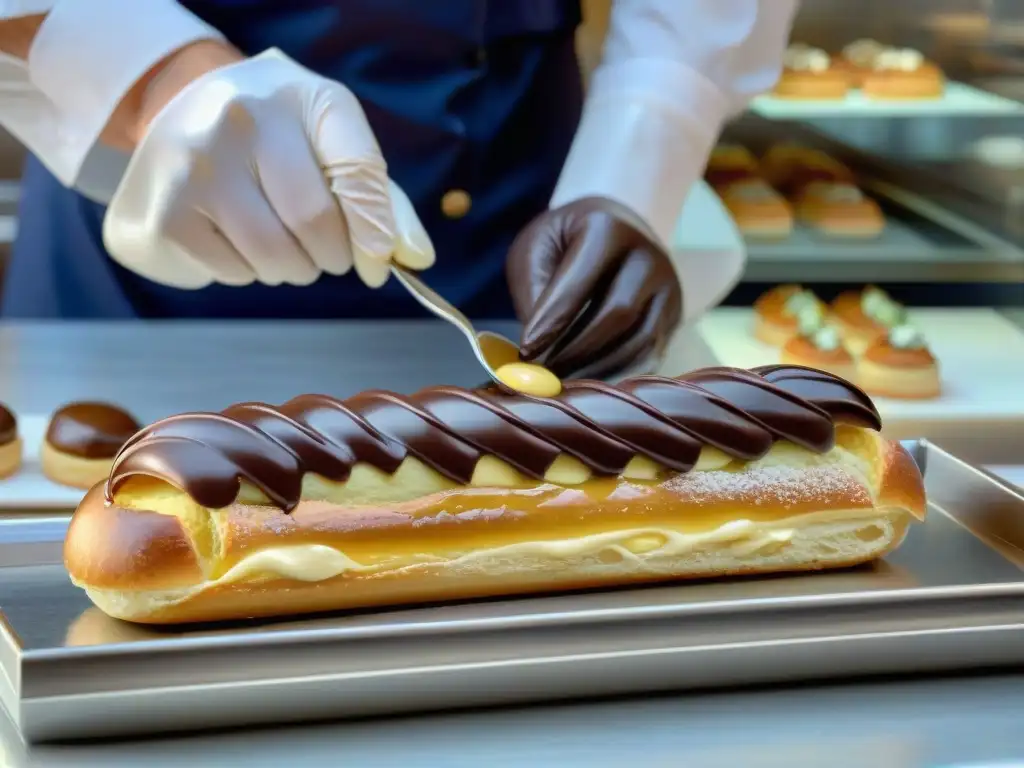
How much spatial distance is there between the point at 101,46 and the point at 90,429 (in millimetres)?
469

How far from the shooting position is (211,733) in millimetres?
793

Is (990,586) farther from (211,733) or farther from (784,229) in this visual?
(784,229)

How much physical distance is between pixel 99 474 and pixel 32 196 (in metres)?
0.81

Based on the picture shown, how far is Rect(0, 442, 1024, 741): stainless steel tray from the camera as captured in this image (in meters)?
0.76

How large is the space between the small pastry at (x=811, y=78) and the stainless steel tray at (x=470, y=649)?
74.2 inches

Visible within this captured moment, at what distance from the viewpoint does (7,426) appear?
4.64 ft

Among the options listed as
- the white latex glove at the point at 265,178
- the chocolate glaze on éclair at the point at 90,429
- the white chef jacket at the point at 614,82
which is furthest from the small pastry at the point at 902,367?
the chocolate glaze on éclair at the point at 90,429

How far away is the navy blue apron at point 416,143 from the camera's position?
1748 mm

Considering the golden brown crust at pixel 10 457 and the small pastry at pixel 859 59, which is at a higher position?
the small pastry at pixel 859 59

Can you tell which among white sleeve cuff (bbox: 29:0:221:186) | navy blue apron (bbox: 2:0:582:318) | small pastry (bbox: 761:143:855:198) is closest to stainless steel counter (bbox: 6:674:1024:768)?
white sleeve cuff (bbox: 29:0:221:186)

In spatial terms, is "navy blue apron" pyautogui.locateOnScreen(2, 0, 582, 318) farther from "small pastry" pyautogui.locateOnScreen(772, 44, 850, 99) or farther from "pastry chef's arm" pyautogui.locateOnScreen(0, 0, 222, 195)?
"small pastry" pyautogui.locateOnScreen(772, 44, 850, 99)

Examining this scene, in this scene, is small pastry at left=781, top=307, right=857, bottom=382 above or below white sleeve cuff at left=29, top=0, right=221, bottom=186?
below

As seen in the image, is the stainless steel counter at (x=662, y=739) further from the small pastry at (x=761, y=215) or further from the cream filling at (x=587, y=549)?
the small pastry at (x=761, y=215)

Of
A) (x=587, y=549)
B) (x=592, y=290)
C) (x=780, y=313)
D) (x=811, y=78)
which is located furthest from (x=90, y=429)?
(x=811, y=78)
